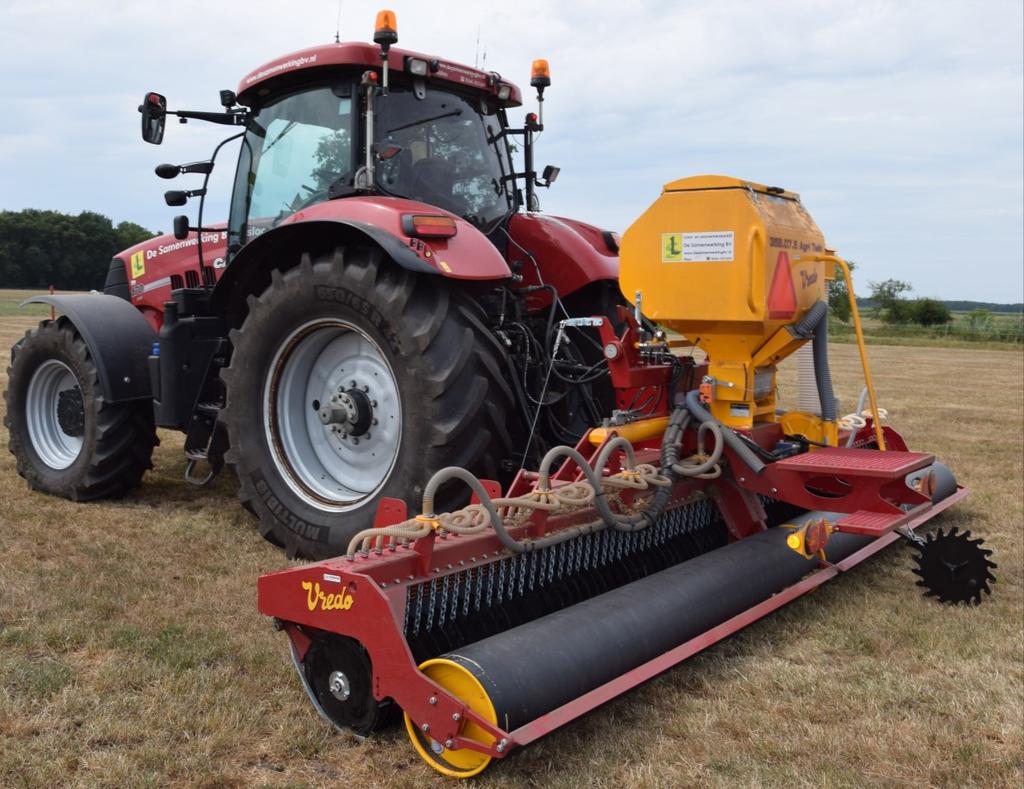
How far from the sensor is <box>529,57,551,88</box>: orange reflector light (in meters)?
5.37

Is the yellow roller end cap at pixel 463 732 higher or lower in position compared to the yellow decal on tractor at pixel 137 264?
lower

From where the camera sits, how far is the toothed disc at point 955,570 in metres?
3.68

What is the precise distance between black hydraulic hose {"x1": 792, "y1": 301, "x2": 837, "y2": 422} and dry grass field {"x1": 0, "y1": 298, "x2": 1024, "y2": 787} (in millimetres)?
761

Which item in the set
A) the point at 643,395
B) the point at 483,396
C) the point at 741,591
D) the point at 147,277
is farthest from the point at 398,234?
the point at 147,277

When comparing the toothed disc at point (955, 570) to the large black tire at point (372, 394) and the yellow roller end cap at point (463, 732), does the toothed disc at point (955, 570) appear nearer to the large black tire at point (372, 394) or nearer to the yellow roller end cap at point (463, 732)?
the large black tire at point (372, 394)

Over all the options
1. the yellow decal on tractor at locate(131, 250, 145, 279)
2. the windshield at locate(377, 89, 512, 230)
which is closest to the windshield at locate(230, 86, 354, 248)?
the windshield at locate(377, 89, 512, 230)

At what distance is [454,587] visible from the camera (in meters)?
2.79

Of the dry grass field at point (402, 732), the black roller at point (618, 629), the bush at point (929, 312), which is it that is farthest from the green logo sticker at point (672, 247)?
the bush at point (929, 312)

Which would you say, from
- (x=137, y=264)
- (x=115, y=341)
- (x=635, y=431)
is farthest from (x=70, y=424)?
(x=635, y=431)

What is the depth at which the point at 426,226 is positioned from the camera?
376 cm

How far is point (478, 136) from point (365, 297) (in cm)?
149

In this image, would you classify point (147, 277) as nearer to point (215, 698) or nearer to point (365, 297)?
point (365, 297)

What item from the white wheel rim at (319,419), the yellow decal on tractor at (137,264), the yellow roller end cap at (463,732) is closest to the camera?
the yellow roller end cap at (463,732)

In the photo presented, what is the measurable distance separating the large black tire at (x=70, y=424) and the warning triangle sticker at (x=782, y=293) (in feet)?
11.8
